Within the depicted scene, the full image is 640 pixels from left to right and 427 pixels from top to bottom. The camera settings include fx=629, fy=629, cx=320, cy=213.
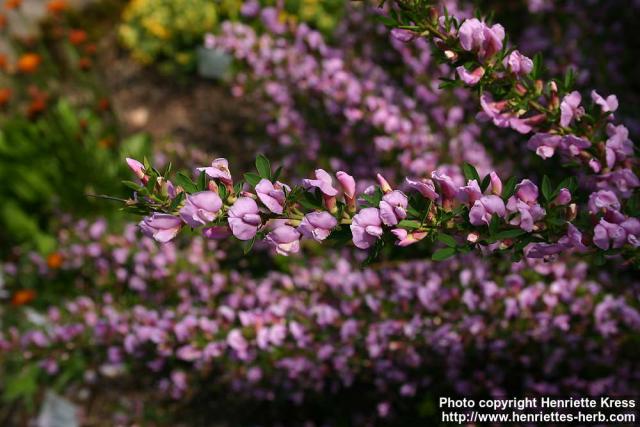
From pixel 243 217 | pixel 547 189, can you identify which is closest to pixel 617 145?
pixel 547 189

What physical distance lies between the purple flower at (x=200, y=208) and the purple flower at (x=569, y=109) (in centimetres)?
92

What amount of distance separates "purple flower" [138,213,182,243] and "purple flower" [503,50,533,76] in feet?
3.02

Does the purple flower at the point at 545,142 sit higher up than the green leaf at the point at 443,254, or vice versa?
the purple flower at the point at 545,142

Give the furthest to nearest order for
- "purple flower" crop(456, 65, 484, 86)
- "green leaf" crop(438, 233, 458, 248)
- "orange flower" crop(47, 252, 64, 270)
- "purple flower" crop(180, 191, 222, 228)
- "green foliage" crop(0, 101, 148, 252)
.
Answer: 1. "green foliage" crop(0, 101, 148, 252)
2. "orange flower" crop(47, 252, 64, 270)
3. "purple flower" crop(456, 65, 484, 86)
4. "green leaf" crop(438, 233, 458, 248)
5. "purple flower" crop(180, 191, 222, 228)

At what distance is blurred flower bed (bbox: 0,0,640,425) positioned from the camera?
2701mm

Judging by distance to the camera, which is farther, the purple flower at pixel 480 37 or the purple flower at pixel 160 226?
the purple flower at pixel 480 37

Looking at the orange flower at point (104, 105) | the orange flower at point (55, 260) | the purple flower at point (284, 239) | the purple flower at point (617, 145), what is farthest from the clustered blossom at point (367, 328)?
the orange flower at point (104, 105)

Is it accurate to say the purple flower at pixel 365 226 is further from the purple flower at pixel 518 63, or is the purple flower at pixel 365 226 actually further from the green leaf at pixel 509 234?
the purple flower at pixel 518 63

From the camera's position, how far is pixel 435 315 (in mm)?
2748

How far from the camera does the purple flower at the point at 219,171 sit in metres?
1.42

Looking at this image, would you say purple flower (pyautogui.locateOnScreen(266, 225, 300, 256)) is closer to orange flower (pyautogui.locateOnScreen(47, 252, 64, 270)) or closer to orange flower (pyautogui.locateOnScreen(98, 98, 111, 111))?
orange flower (pyautogui.locateOnScreen(47, 252, 64, 270))

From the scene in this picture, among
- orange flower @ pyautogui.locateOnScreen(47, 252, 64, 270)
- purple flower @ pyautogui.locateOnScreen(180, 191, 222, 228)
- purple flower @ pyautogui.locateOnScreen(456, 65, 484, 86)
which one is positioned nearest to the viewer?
purple flower @ pyautogui.locateOnScreen(180, 191, 222, 228)

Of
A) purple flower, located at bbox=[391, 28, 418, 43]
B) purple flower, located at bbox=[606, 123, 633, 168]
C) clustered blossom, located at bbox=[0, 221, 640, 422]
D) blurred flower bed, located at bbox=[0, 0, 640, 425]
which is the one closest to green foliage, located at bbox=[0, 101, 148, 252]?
blurred flower bed, located at bbox=[0, 0, 640, 425]

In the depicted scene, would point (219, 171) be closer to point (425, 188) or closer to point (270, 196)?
point (270, 196)
